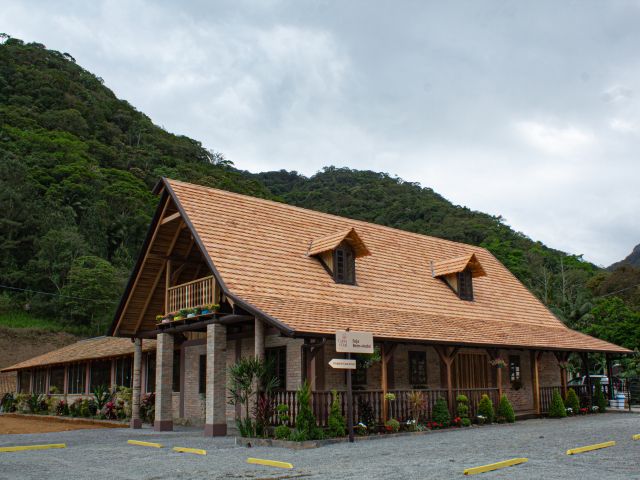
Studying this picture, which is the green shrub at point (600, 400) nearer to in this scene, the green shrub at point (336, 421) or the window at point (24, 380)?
the green shrub at point (336, 421)

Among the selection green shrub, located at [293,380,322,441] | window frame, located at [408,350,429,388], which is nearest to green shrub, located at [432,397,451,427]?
window frame, located at [408,350,429,388]

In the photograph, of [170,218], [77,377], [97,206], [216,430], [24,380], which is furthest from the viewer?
[97,206]

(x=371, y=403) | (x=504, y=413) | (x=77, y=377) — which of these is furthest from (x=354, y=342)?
(x=77, y=377)

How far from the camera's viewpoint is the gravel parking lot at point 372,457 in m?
10.5

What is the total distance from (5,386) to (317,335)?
36.8 metres

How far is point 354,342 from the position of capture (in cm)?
1591

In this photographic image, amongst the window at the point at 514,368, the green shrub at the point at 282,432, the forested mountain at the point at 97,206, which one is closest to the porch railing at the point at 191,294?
the green shrub at the point at 282,432

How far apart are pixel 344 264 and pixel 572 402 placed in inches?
374

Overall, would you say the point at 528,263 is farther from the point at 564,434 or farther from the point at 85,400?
the point at 564,434

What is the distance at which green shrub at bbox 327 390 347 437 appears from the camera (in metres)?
15.9

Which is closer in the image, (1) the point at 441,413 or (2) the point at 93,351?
(1) the point at 441,413

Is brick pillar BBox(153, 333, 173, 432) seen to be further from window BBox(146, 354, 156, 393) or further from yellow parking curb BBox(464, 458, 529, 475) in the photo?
yellow parking curb BBox(464, 458, 529, 475)

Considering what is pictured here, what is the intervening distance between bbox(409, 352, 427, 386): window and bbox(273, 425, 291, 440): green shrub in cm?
645

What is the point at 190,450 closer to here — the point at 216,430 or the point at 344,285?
the point at 216,430
